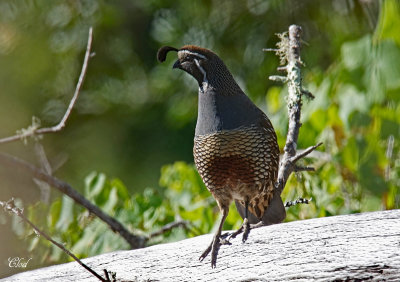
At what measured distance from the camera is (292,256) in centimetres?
174

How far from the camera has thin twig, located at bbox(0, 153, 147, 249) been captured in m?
2.53

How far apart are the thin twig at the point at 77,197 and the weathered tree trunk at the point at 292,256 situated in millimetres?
584

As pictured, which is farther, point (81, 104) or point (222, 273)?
point (81, 104)

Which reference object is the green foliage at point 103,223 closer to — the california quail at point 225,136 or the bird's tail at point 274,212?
the bird's tail at point 274,212

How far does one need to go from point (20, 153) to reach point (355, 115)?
79.0 inches

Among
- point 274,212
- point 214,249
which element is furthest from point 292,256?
point 274,212

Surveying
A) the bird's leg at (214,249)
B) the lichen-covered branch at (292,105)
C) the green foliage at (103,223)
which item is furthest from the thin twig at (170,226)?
the bird's leg at (214,249)

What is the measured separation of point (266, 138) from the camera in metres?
2.05

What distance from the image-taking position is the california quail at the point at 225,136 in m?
1.95

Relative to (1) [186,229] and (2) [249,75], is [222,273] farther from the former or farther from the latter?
(2) [249,75]

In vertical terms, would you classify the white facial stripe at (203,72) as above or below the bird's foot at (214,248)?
above

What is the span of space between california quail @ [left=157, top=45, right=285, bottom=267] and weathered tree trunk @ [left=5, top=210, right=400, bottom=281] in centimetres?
15

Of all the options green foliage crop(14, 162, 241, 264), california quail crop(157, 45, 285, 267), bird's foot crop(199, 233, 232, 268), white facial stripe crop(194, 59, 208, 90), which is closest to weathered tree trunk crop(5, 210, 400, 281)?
bird's foot crop(199, 233, 232, 268)

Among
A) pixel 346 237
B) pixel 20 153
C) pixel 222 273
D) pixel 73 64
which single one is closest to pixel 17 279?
pixel 222 273
